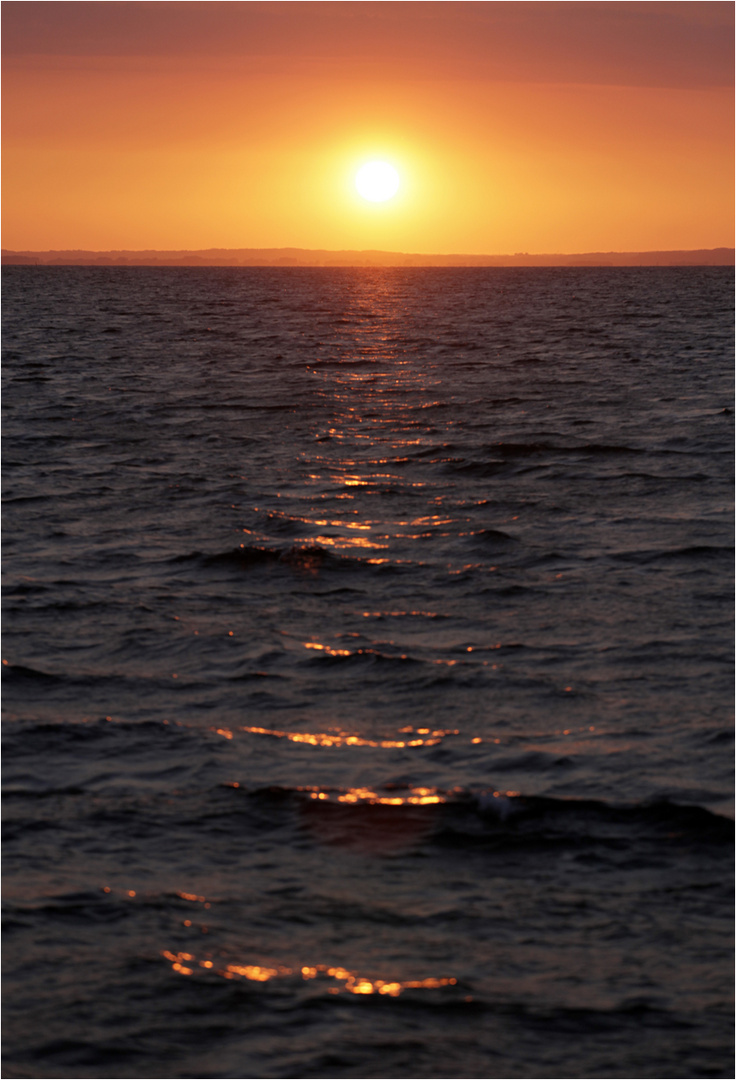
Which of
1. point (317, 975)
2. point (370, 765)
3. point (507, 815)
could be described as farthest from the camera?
point (370, 765)

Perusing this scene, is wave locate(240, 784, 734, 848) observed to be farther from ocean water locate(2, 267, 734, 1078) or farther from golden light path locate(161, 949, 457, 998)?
golden light path locate(161, 949, 457, 998)

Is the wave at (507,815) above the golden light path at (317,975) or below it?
above


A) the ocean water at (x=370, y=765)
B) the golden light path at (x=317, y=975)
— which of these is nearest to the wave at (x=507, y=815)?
the ocean water at (x=370, y=765)

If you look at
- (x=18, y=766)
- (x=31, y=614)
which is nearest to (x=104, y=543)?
(x=31, y=614)

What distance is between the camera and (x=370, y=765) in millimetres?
8844

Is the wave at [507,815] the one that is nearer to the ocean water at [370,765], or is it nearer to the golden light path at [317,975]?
the ocean water at [370,765]

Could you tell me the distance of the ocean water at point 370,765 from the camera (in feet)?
19.7

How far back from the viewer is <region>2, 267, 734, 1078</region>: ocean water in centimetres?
600

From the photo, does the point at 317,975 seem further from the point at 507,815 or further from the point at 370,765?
the point at 370,765

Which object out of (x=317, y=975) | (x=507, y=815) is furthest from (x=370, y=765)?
(x=317, y=975)

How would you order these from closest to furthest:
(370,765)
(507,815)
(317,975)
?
1. (317,975)
2. (507,815)
3. (370,765)

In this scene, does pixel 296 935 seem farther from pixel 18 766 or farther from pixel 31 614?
pixel 31 614

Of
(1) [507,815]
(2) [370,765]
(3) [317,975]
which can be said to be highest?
(2) [370,765]

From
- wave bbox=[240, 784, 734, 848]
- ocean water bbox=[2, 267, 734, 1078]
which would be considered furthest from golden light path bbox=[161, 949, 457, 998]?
wave bbox=[240, 784, 734, 848]
